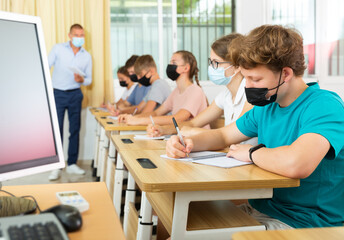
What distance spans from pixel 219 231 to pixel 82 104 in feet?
13.2

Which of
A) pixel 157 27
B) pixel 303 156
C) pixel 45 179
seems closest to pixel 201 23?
pixel 157 27

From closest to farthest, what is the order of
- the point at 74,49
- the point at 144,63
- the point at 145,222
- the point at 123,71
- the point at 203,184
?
the point at 203,184 < the point at 145,222 < the point at 144,63 < the point at 74,49 < the point at 123,71

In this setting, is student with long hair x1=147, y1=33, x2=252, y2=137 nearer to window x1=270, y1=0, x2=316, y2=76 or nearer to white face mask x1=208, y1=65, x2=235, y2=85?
white face mask x1=208, y1=65, x2=235, y2=85

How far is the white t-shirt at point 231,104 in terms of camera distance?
220 centimetres

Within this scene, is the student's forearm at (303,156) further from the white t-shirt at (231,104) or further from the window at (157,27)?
the window at (157,27)

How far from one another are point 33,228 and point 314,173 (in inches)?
40.4

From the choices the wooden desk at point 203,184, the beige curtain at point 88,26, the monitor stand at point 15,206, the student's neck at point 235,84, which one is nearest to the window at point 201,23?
the beige curtain at point 88,26

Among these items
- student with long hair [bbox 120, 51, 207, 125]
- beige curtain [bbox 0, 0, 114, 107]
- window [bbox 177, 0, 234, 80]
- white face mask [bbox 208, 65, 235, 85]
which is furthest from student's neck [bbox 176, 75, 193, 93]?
window [bbox 177, 0, 234, 80]

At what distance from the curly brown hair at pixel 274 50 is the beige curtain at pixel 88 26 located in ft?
12.5

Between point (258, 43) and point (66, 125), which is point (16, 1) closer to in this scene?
point (66, 125)

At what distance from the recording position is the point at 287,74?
1440 mm

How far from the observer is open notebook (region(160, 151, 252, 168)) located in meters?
1.42

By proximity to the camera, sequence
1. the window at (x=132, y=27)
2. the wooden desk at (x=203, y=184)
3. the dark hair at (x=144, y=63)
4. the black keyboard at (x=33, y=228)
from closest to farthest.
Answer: the black keyboard at (x=33, y=228) < the wooden desk at (x=203, y=184) < the dark hair at (x=144, y=63) < the window at (x=132, y=27)

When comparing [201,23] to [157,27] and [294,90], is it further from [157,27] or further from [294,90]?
[294,90]
